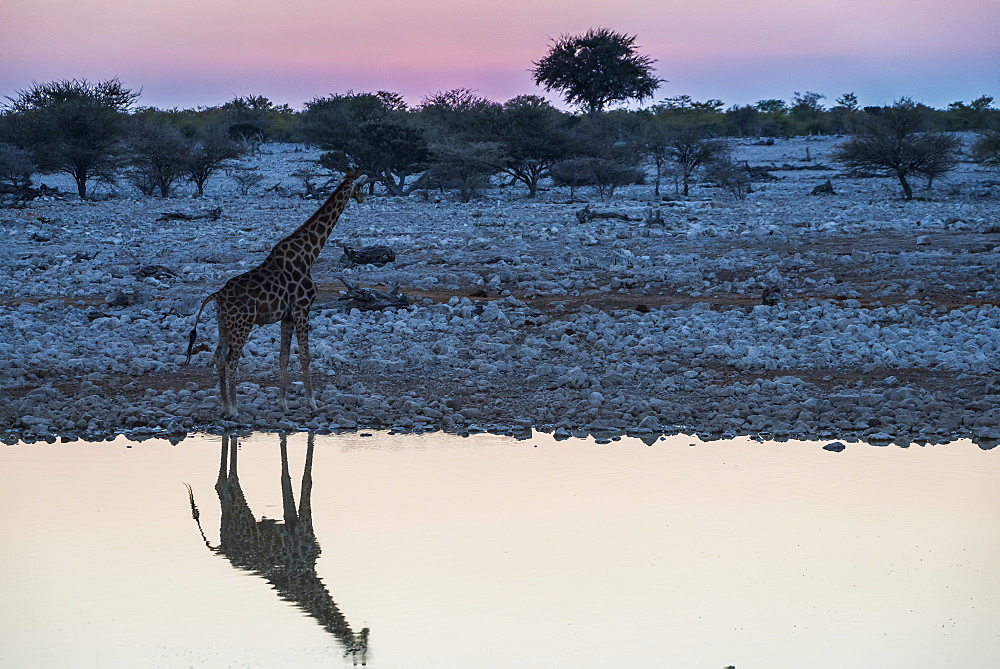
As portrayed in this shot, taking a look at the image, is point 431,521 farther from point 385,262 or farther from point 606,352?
point 385,262

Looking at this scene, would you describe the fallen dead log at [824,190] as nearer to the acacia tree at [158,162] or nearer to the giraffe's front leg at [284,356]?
the acacia tree at [158,162]

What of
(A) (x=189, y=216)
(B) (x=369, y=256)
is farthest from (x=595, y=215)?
(A) (x=189, y=216)

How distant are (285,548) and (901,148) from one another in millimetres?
32277

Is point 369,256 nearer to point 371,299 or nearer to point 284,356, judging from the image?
point 371,299

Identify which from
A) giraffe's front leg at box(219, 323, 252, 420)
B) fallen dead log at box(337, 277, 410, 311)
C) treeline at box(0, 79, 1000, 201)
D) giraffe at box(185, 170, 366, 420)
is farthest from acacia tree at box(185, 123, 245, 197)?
giraffe's front leg at box(219, 323, 252, 420)

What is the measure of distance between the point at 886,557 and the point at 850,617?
1.06m

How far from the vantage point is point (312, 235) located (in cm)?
1106

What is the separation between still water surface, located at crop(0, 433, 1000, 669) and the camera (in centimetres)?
541

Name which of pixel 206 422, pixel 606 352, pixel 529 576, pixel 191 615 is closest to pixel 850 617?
pixel 529 576

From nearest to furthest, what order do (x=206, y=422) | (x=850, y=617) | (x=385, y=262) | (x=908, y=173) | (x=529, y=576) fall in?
(x=850, y=617) < (x=529, y=576) < (x=206, y=422) < (x=385, y=262) < (x=908, y=173)

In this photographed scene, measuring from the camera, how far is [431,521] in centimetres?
734

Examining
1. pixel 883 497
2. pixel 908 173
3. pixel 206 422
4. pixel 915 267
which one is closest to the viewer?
pixel 883 497

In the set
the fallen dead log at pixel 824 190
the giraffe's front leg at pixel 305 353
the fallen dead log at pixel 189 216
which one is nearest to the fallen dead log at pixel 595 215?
the fallen dead log at pixel 189 216

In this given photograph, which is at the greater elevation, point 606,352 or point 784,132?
point 784,132
